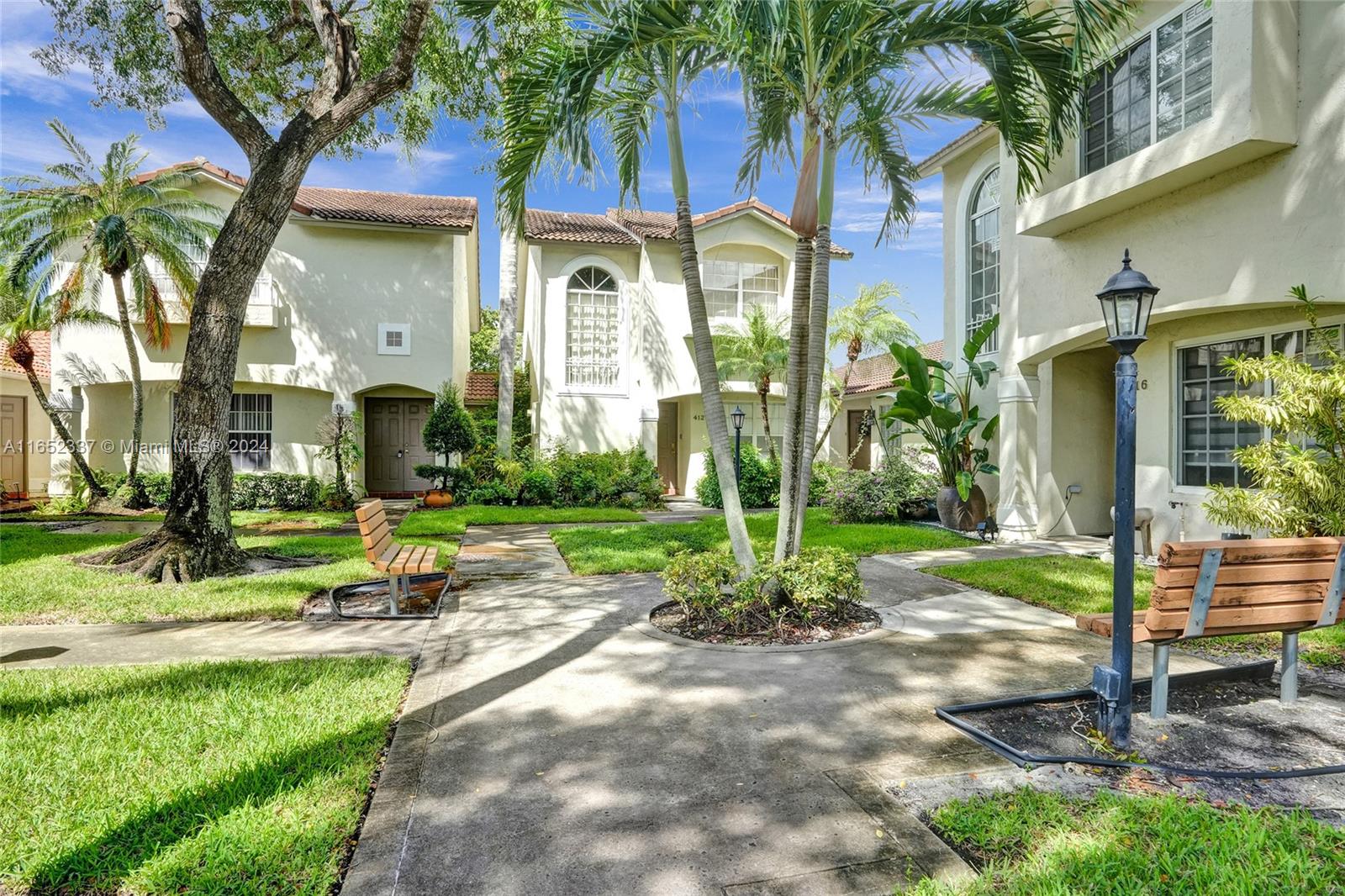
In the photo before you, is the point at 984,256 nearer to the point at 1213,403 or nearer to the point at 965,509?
the point at 965,509

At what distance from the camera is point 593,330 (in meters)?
19.1

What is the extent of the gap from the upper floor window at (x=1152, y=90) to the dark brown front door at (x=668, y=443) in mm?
12730

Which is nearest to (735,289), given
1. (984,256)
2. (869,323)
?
(869,323)

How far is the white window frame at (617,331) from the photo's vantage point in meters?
18.7

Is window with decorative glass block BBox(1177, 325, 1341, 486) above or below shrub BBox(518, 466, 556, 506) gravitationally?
above

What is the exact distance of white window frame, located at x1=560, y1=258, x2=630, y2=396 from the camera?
61.5 ft

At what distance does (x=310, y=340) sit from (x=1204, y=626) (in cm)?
1912

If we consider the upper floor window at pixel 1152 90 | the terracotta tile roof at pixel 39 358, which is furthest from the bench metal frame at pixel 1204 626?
the terracotta tile roof at pixel 39 358

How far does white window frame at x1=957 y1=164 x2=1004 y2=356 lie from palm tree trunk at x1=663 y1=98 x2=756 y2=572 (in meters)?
7.91

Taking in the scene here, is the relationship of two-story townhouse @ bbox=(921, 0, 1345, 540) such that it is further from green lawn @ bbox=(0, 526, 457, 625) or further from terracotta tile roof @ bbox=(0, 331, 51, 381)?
terracotta tile roof @ bbox=(0, 331, 51, 381)

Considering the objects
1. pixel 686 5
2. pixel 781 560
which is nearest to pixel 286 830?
pixel 781 560

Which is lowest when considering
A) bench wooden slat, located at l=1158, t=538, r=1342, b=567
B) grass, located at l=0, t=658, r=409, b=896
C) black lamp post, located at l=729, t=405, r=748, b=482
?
grass, located at l=0, t=658, r=409, b=896

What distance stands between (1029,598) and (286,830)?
678cm

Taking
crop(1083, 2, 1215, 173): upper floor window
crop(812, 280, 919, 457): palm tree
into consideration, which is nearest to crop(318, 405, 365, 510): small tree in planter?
crop(812, 280, 919, 457): palm tree
